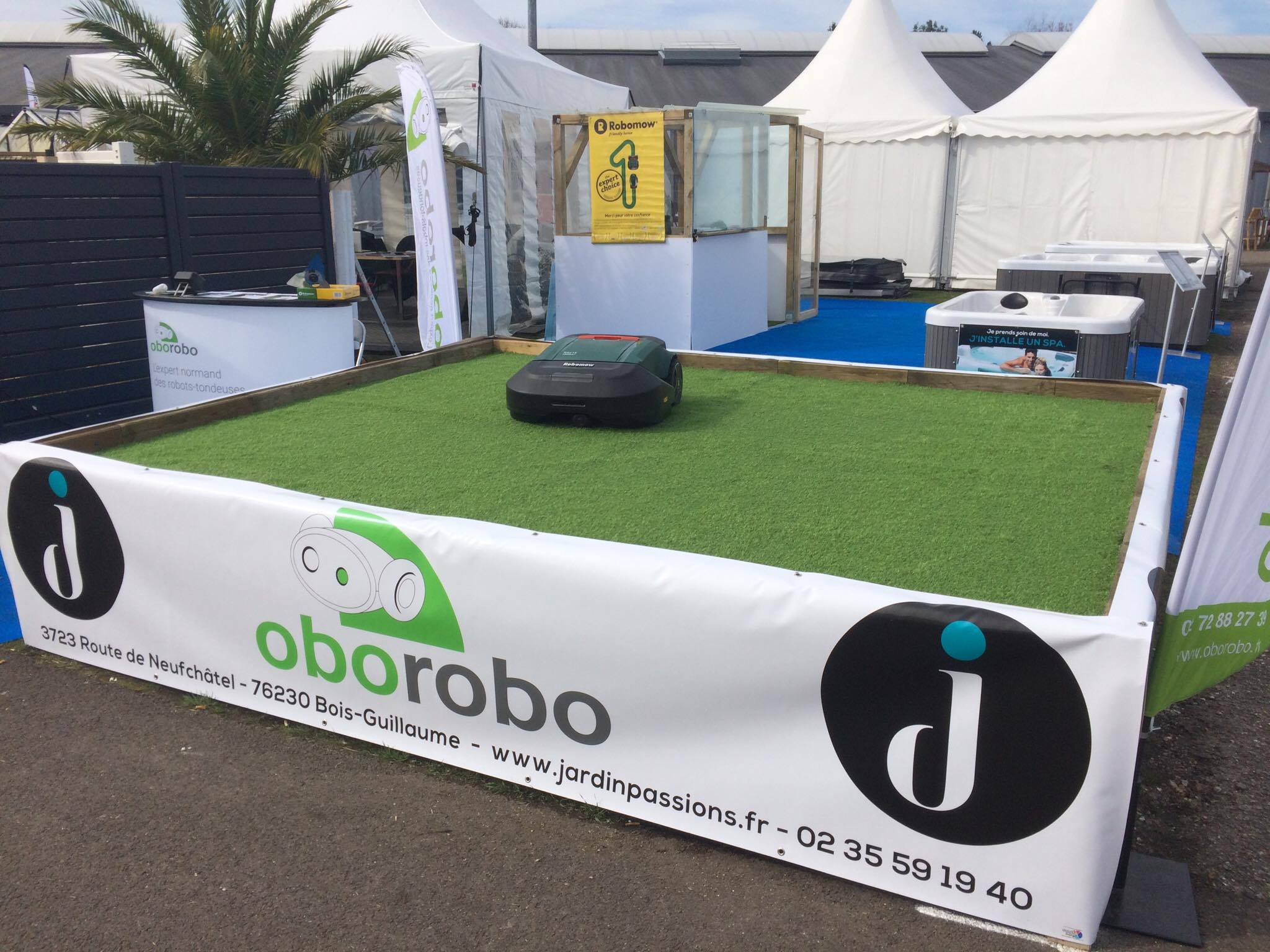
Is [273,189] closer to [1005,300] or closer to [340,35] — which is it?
[340,35]

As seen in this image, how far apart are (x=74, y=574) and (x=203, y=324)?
2632 mm

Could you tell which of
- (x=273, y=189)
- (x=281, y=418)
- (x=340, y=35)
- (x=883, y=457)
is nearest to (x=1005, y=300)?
(x=883, y=457)

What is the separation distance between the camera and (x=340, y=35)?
1048 centimetres

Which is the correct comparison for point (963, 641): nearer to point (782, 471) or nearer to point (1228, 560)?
point (1228, 560)

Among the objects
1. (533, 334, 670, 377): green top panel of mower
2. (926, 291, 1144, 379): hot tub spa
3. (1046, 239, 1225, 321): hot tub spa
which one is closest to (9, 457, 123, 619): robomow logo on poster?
(533, 334, 670, 377): green top panel of mower

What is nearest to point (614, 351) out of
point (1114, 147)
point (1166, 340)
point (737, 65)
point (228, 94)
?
point (1166, 340)

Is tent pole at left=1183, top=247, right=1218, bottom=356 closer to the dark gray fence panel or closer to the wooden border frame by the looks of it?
the wooden border frame

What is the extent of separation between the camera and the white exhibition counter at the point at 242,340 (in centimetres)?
552

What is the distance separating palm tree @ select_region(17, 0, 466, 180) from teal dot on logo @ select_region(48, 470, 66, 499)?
6.20 m

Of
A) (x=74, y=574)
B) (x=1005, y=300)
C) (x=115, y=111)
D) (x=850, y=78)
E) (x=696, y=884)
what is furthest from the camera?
(x=850, y=78)

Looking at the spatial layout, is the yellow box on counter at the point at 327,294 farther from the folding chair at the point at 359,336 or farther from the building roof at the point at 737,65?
the building roof at the point at 737,65

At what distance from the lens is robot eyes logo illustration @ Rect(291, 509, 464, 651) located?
265 cm

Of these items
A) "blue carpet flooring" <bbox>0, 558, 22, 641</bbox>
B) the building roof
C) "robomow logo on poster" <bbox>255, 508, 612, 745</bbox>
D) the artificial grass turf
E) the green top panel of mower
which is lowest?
"blue carpet flooring" <bbox>0, 558, 22, 641</bbox>

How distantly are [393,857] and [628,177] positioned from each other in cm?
750
